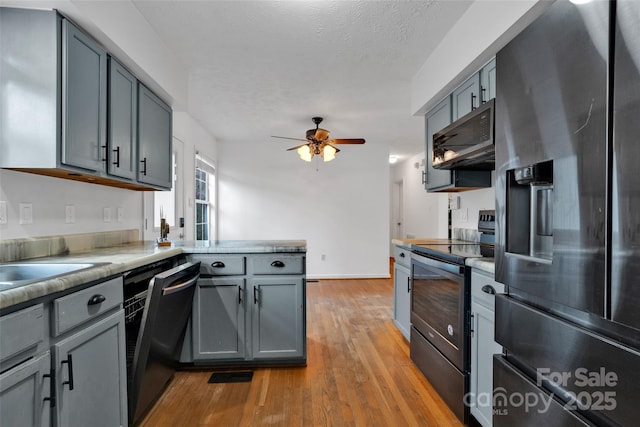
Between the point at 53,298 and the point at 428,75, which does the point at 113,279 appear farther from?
the point at 428,75

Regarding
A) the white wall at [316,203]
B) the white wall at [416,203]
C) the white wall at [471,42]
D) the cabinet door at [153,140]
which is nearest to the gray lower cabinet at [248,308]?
the cabinet door at [153,140]

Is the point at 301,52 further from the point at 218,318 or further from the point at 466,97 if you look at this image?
the point at 218,318

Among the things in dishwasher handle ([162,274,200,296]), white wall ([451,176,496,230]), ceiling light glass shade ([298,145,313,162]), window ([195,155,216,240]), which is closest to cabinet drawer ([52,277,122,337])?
dishwasher handle ([162,274,200,296])

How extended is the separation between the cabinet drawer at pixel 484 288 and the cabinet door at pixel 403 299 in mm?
1007

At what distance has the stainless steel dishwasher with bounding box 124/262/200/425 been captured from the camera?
1.62 metres

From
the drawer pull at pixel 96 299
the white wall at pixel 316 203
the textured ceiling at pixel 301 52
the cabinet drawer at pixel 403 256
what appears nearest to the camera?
the drawer pull at pixel 96 299

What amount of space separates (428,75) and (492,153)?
44.6 inches

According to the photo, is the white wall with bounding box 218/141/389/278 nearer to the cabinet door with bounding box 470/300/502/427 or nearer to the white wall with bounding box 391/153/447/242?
the white wall with bounding box 391/153/447/242

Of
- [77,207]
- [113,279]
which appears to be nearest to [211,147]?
[77,207]

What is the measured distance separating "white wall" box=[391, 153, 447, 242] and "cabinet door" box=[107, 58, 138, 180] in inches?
188

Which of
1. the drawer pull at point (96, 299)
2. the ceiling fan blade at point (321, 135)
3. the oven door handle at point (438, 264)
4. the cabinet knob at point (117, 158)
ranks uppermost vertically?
the ceiling fan blade at point (321, 135)

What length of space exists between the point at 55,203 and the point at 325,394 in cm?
206

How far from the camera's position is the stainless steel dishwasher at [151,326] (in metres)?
1.62

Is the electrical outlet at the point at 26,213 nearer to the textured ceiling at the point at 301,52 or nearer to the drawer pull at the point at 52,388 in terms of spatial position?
the drawer pull at the point at 52,388
